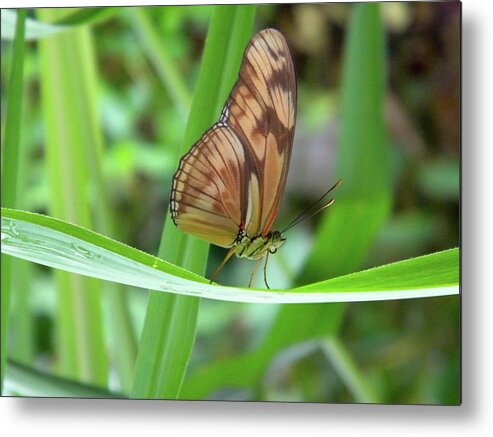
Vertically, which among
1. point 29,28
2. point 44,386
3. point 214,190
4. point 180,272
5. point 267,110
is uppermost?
point 29,28

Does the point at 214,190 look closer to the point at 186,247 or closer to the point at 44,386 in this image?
the point at 186,247

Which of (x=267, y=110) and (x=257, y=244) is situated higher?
(x=267, y=110)

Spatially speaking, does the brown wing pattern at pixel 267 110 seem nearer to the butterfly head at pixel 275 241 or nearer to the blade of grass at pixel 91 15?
the butterfly head at pixel 275 241

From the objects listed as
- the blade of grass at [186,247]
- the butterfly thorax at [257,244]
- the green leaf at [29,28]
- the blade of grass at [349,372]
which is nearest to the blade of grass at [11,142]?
the green leaf at [29,28]

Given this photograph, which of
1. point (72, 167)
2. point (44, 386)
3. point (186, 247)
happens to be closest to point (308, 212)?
point (186, 247)

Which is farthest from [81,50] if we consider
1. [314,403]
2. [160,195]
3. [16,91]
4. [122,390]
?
[314,403]

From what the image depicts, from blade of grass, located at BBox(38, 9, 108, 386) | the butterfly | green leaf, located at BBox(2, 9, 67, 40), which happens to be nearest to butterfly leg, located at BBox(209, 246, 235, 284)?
the butterfly
